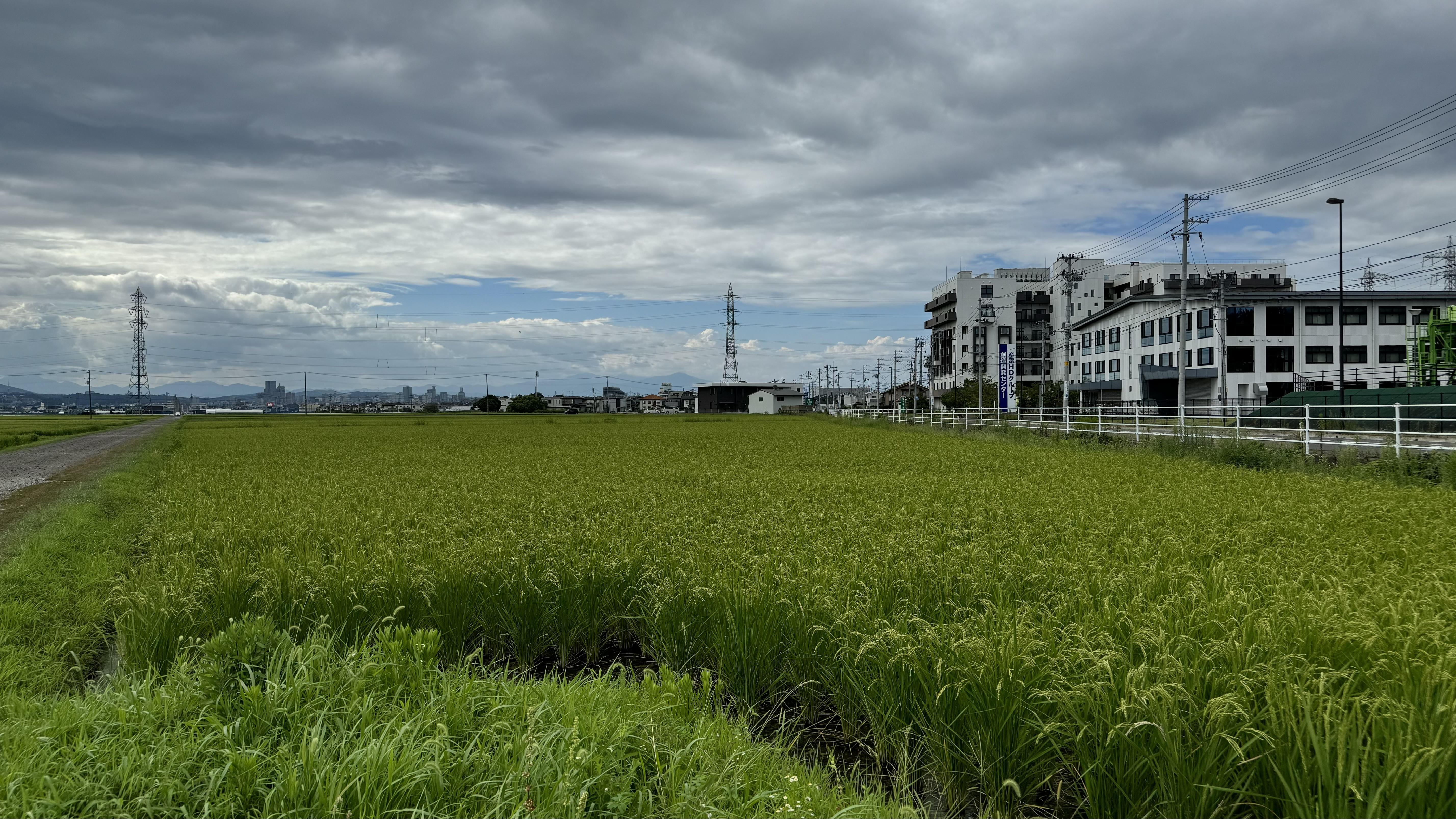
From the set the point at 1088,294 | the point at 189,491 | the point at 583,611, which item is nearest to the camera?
the point at 583,611

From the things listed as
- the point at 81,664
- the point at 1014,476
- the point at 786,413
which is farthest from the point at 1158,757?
the point at 786,413

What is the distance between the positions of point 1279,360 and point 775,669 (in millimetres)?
69426

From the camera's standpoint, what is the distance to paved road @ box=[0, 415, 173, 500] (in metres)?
18.7

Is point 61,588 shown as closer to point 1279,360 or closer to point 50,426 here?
point 1279,360

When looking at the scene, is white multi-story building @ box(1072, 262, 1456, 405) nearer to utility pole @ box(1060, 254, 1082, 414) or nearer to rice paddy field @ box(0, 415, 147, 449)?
utility pole @ box(1060, 254, 1082, 414)

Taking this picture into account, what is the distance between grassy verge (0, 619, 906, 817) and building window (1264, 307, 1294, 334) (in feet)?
229

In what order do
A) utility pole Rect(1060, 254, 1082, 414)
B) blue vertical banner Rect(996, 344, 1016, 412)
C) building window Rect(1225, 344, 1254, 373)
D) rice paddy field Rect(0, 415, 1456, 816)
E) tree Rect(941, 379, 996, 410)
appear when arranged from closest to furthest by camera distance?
rice paddy field Rect(0, 415, 1456, 816) → utility pole Rect(1060, 254, 1082, 414) → blue vertical banner Rect(996, 344, 1016, 412) → building window Rect(1225, 344, 1254, 373) → tree Rect(941, 379, 996, 410)

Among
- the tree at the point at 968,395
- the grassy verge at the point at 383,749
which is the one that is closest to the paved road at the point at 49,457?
the grassy verge at the point at 383,749

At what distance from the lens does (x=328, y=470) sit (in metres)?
19.1

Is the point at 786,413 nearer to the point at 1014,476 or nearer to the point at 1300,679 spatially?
the point at 1014,476

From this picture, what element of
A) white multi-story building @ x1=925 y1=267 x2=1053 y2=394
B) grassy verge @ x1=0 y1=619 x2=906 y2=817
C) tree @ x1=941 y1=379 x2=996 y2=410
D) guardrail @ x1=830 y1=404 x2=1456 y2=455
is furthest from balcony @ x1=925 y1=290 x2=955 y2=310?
grassy verge @ x1=0 y1=619 x2=906 y2=817

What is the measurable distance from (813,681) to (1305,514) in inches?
318

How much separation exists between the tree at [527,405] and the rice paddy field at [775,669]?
120m

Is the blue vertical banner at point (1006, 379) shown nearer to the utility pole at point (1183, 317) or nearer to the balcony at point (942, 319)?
the utility pole at point (1183, 317)
